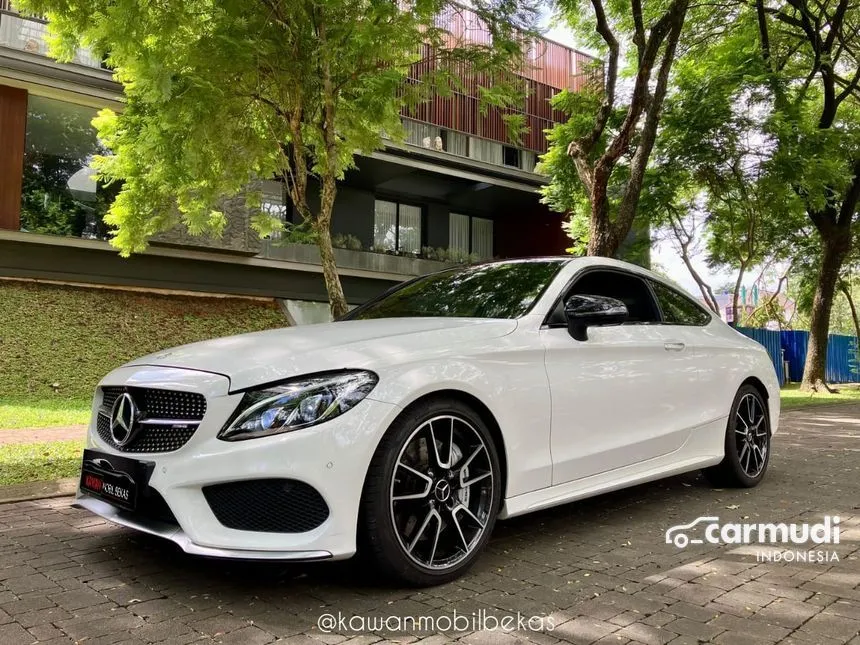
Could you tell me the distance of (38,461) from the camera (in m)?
5.92

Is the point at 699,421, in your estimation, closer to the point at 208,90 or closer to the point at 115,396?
the point at 115,396

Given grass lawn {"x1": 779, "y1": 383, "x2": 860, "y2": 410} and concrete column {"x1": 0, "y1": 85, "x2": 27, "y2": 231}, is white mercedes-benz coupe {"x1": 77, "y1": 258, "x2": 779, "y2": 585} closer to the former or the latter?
grass lawn {"x1": 779, "y1": 383, "x2": 860, "y2": 410}

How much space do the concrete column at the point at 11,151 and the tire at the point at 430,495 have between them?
1277cm

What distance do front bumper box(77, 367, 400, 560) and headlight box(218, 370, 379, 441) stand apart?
0.12ft

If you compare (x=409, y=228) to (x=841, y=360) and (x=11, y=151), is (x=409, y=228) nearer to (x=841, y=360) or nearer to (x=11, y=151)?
(x=11, y=151)

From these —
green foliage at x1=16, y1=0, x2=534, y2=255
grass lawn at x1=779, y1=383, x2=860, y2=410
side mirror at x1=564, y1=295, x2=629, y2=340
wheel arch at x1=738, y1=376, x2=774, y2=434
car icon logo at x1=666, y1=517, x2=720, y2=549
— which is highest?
green foliage at x1=16, y1=0, x2=534, y2=255

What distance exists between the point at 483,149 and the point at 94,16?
51.2 feet

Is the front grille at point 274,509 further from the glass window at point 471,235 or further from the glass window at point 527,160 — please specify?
the glass window at point 471,235

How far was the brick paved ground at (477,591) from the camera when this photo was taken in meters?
2.55

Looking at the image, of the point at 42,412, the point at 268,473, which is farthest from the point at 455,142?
the point at 268,473

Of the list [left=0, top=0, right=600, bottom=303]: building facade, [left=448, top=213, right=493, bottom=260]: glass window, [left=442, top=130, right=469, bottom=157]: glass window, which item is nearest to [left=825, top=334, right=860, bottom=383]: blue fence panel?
[left=0, top=0, right=600, bottom=303]: building facade

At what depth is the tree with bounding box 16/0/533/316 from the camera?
Answer: 246 inches

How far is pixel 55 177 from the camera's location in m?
13.5

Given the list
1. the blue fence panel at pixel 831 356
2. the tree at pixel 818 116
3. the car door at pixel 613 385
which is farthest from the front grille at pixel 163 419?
the blue fence panel at pixel 831 356
